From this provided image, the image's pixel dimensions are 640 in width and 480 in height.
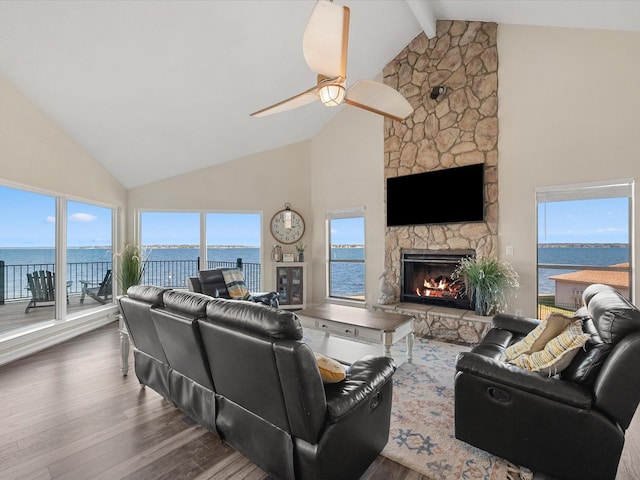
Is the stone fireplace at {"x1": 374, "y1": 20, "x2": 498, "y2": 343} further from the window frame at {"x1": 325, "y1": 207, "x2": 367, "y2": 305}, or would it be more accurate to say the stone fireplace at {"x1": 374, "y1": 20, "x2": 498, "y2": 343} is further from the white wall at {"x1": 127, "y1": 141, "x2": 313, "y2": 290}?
the white wall at {"x1": 127, "y1": 141, "x2": 313, "y2": 290}

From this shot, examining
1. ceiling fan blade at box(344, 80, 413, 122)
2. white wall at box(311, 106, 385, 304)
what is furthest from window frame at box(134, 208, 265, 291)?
ceiling fan blade at box(344, 80, 413, 122)

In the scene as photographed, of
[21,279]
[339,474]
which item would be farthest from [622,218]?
[21,279]

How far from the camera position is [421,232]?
5105 millimetres

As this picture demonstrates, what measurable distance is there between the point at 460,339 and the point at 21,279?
5928mm

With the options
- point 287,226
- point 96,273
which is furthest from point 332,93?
point 96,273

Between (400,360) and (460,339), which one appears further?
(460,339)

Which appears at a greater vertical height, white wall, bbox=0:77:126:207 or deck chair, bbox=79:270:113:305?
Answer: white wall, bbox=0:77:126:207

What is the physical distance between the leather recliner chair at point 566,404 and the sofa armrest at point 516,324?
2.72 ft

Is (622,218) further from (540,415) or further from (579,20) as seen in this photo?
(540,415)

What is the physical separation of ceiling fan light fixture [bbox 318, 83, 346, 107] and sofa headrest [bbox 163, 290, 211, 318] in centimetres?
181

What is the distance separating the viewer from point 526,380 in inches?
72.1

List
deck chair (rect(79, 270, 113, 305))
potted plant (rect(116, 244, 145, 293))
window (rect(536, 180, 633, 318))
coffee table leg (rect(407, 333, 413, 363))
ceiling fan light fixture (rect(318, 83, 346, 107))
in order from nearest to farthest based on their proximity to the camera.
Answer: ceiling fan light fixture (rect(318, 83, 346, 107))
coffee table leg (rect(407, 333, 413, 363))
window (rect(536, 180, 633, 318))
deck chair (rect(79, 270, 113, 305))
potted plant (rect(116, 244, 145, 293))

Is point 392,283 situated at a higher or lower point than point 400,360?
higher

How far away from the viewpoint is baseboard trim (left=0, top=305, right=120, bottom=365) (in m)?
3.62
